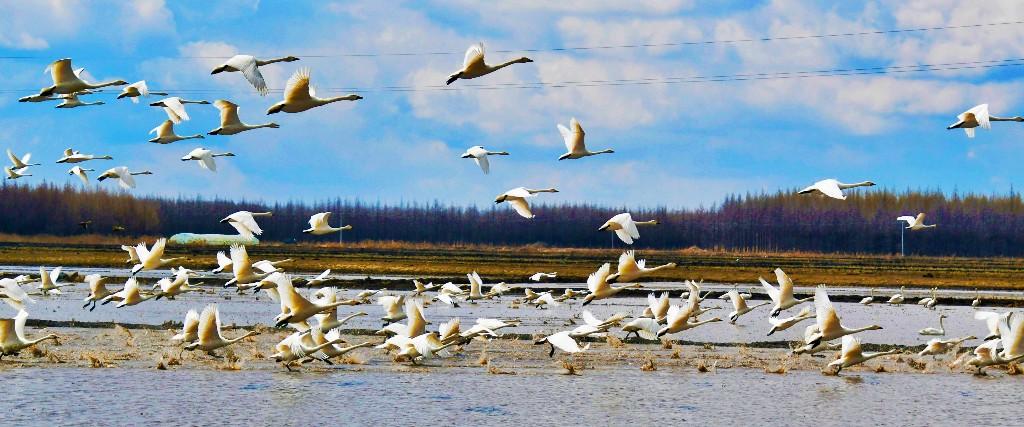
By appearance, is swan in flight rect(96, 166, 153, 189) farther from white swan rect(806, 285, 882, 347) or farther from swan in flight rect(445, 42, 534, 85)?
white swan rect(806, 285, 882, 347)

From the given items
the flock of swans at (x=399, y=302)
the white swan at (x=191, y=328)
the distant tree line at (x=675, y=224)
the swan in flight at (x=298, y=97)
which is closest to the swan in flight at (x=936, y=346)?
the flock of swans at (x=399, y=302)

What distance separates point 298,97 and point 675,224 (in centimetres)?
8498

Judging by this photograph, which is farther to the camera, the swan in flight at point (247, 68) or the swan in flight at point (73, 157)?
the swan in flight at point (73, 157)

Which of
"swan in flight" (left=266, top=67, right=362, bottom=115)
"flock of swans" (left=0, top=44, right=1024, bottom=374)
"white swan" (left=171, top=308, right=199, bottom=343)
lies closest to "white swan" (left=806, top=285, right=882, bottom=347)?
"flock of swans" (left=0, top=44, right=1024, bottom=374)

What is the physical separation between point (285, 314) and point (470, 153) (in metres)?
5.06

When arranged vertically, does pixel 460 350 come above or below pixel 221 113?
below

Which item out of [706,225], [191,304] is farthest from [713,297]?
[706,225]

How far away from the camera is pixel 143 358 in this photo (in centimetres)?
1867

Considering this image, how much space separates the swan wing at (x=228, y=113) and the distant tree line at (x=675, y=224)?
2872 inches

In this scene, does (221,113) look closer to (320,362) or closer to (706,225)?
(320,362)

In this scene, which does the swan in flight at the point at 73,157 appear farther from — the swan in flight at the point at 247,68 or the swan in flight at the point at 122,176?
the swan in flight at the point at 247,68

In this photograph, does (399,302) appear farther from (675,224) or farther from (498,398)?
(675,224)

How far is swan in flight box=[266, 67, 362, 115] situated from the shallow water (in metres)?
3.83

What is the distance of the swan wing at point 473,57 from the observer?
1606cm
